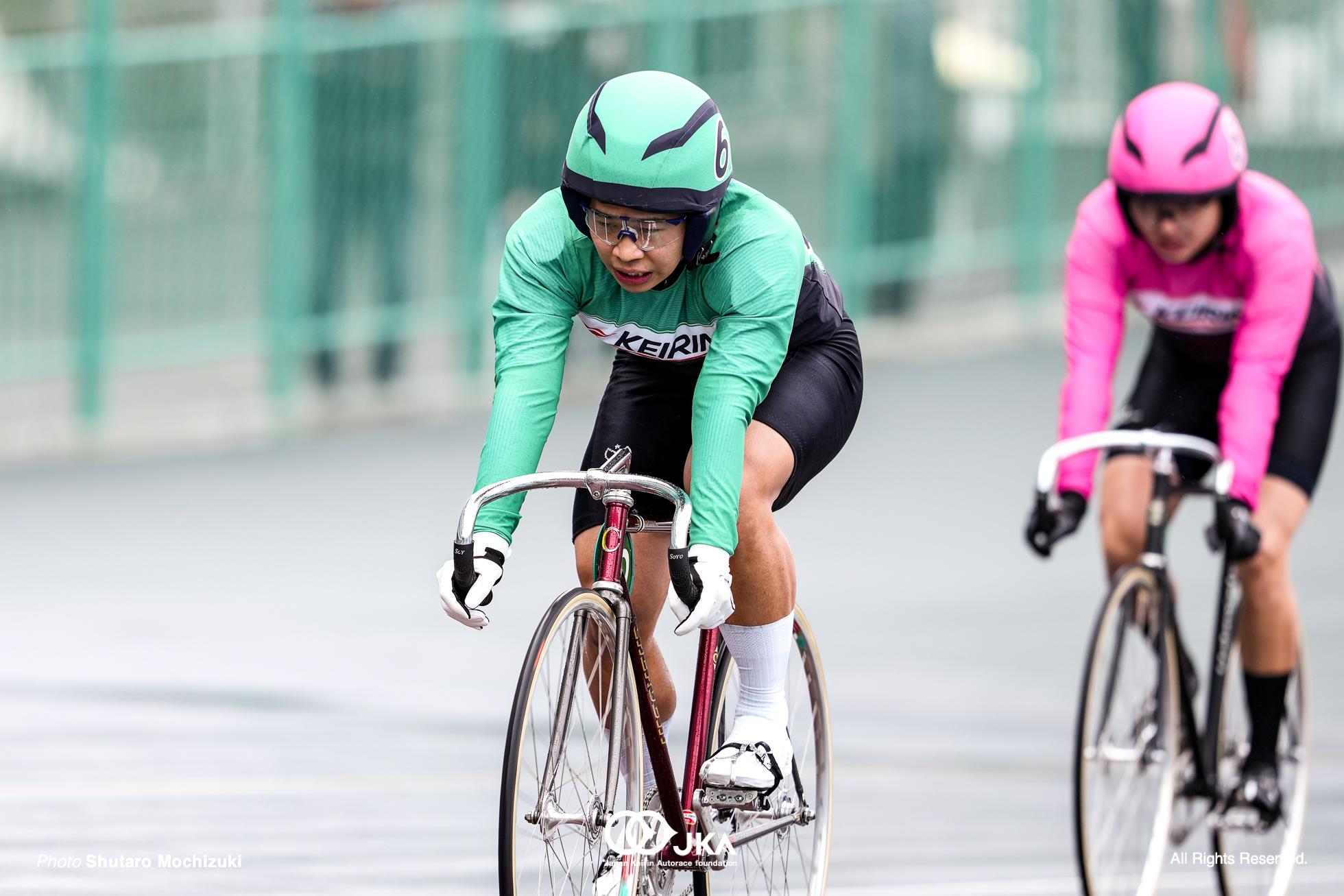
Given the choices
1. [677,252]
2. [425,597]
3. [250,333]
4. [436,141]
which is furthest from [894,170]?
[677,252]

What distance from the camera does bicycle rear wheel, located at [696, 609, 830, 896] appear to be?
16.4 ft

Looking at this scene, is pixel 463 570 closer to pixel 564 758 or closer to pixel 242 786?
pixel 564 758

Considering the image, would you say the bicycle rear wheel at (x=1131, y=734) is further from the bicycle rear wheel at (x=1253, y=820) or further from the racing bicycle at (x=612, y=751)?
the racing bicycle at (x=612, y=751)

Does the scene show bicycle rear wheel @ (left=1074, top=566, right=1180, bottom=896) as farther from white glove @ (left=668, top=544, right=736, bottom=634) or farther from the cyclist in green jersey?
white glove @ (left=668, top=544, right=736, bottom=634)

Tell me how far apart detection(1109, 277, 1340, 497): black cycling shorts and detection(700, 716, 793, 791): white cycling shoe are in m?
1.78

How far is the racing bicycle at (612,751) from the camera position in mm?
4215

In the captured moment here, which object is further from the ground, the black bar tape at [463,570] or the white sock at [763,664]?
the black bar tape at [463,570]

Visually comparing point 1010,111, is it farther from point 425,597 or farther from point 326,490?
point 425,597

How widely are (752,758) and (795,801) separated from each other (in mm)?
447

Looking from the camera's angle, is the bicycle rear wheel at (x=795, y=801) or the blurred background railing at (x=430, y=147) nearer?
the bicycle rear wheel at (x=795, y=801)

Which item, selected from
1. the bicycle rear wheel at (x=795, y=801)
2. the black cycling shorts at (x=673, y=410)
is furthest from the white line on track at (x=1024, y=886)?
the black cycling shorts at (x=673, y=410)

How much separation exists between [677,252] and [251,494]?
27.1 ft

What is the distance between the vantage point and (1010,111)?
15.3m

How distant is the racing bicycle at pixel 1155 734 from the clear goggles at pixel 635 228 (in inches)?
63.6
